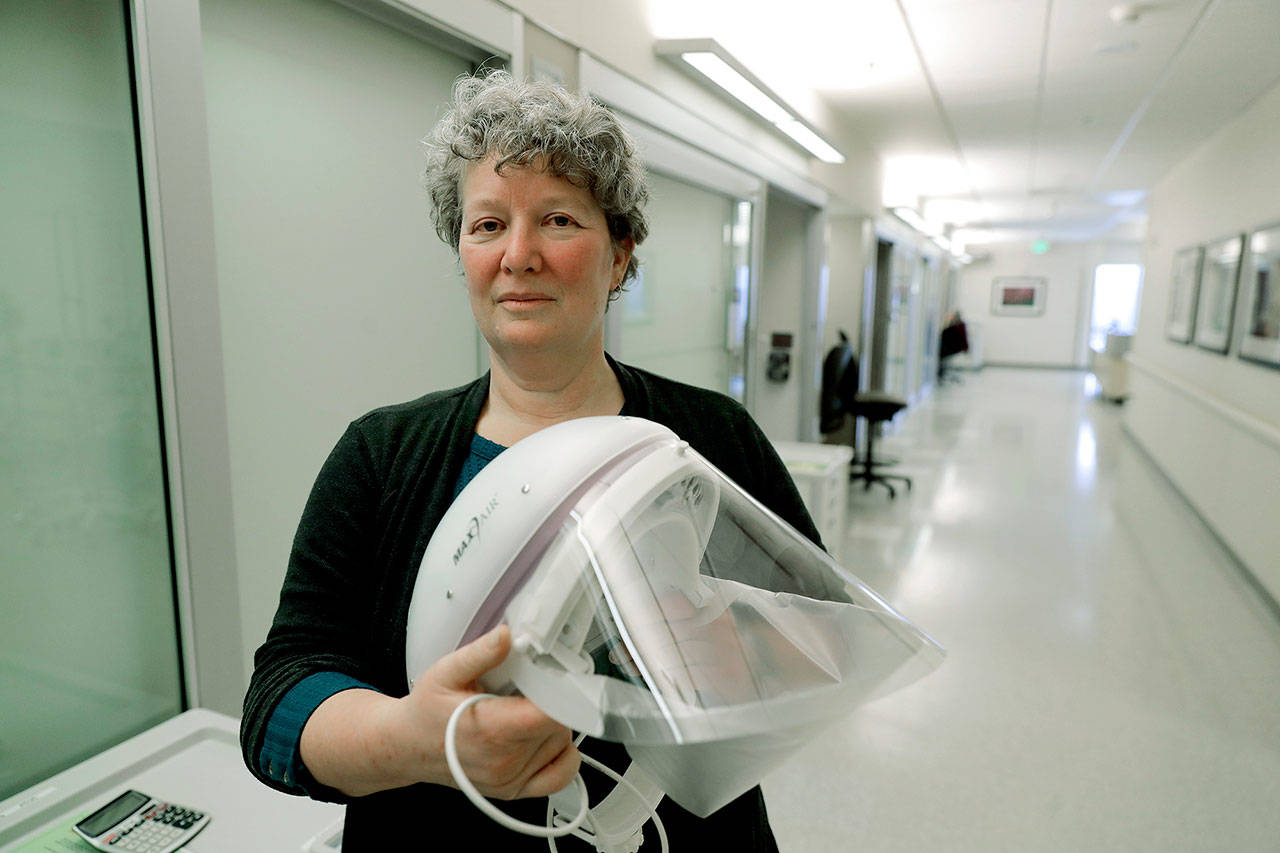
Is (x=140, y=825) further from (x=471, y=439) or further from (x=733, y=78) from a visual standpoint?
(x=733, y=78)

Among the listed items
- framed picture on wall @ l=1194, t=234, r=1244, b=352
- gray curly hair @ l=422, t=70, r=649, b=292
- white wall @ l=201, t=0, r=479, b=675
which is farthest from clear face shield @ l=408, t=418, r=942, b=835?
framed picture on wall @ l=1194, t=234, r=1244, b=352

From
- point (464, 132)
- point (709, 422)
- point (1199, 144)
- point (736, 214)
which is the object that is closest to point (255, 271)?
point (464, 132)

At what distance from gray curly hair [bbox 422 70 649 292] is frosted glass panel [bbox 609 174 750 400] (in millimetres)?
1988

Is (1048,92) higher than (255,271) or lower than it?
higher

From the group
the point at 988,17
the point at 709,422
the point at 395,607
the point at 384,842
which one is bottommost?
the point at 384,842

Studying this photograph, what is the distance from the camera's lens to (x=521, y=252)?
85 cm

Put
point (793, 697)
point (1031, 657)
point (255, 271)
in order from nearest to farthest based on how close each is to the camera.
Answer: point (793, 697) < point (255, 271) < point (1031, 657)

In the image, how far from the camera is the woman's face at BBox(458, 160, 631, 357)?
865mm

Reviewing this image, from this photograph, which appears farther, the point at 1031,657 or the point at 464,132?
the point at 1031,657

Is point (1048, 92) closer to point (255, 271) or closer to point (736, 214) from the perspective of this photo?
point (736, 214)

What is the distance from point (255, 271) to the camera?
169cm

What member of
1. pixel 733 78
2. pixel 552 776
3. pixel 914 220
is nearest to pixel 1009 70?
pixel 733 78

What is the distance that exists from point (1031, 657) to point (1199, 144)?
5.60m

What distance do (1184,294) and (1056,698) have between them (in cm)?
550
